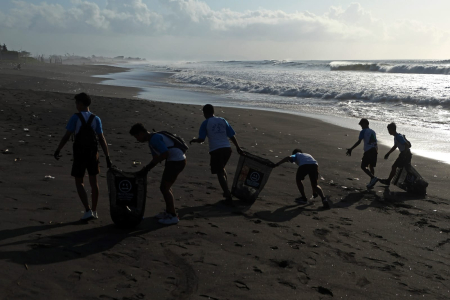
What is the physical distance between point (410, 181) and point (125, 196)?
5372 mm

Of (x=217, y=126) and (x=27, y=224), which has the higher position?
(x=217, y=126)

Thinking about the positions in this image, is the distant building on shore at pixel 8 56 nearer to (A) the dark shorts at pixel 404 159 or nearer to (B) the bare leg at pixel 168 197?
(A) the dark shorts at pixel 404 159

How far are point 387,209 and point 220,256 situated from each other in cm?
367

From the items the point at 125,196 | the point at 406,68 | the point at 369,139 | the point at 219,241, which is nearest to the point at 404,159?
the point at 369,139

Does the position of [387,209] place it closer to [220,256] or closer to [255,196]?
[255,196]

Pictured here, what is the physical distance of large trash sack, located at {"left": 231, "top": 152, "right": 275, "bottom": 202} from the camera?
22.6 ft

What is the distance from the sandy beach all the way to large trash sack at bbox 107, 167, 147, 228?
16 centimetres

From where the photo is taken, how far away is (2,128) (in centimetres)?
1067

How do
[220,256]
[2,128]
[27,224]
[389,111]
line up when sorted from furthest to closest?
[389,111] → [2,128] → [27,224] → [220,256]

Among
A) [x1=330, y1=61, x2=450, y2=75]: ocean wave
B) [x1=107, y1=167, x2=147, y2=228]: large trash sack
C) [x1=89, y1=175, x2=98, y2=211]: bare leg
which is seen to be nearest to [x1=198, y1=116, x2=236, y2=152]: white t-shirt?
[x1=107, y1=167, x2=147, y2=228]: large trash sack

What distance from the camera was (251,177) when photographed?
22.8 feet

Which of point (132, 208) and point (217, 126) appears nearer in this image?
point (132, 208)

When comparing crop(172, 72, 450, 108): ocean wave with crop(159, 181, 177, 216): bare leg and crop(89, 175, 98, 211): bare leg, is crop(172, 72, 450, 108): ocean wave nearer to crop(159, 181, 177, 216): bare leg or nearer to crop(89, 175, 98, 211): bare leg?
crop(159, 181, 177, 216): bare leg

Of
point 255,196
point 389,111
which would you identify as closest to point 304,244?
point 255,196
